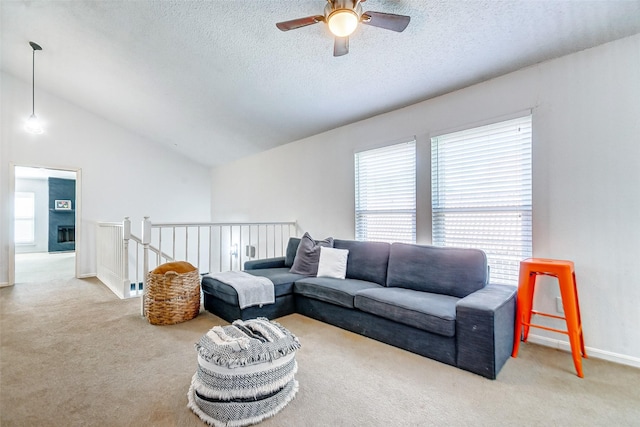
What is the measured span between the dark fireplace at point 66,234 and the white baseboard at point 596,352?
39.4 feet

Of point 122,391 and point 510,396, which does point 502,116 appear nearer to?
point 510,396

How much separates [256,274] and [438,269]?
205 centimetres

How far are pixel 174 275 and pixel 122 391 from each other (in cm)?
131

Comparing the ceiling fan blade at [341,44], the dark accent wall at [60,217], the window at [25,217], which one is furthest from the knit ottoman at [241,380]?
the window at [25,217]

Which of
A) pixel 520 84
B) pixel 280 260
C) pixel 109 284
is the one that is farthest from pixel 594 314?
pixel 109 284

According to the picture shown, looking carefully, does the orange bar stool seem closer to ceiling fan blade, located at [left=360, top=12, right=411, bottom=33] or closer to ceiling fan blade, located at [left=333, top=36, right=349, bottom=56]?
→ ceiling fan blade, located at [left=360, top=12, right=411, bottom=33]

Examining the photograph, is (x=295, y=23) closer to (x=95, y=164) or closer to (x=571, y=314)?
(x=571, y=314)

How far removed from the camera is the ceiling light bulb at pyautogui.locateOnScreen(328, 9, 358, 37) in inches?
68.0

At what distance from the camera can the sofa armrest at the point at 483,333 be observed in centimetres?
195

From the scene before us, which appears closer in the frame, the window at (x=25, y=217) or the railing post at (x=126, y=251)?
the railing post at (x=126, y=251)

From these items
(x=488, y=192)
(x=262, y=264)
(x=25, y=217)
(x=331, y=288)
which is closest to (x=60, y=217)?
(x=25, y=217)

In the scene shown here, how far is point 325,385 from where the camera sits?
1909mm

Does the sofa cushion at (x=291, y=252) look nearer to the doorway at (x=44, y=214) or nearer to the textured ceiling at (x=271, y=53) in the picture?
the textured ceiling at (x=271, y=53)

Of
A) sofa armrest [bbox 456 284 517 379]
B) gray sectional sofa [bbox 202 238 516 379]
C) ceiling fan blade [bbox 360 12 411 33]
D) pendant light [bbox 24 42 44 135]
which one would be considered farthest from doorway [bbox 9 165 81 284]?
sofa armrest [bbox 456 284 517 379]
